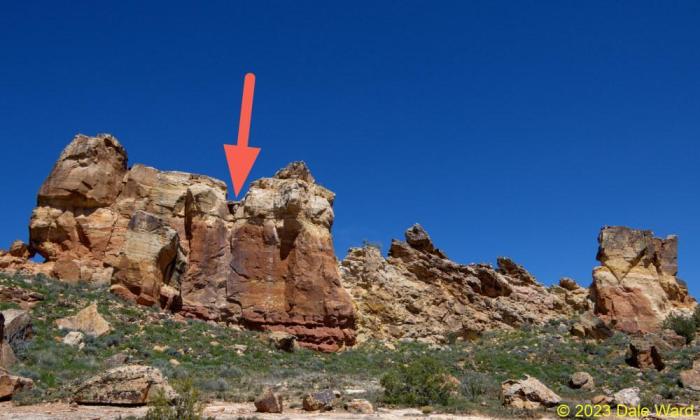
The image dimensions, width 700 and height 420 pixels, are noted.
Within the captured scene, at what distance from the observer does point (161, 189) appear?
1334 inches

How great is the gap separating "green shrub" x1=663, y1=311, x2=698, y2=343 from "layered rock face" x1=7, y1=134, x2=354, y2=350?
17845 millimetres

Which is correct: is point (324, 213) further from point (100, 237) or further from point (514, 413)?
point (514, 413)

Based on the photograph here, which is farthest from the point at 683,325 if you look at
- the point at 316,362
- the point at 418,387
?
the point at 418,387

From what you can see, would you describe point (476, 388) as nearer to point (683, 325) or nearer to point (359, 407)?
point (359, 407)

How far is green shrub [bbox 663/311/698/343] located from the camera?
103 feet

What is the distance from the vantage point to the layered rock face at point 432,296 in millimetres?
36406

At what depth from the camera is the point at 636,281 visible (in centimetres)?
3472

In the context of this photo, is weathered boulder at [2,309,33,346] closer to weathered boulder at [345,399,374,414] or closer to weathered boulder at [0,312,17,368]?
weathered boulder at [0,312,17,368]

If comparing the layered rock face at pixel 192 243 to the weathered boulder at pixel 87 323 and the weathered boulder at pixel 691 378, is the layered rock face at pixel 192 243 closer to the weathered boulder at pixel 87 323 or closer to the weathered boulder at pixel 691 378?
the weathered boulder at pixel 87 323

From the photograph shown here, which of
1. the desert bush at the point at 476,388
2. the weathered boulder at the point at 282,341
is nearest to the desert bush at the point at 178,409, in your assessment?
the desert bush at the point at 476,388

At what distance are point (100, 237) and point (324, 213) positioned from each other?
12.7 metres

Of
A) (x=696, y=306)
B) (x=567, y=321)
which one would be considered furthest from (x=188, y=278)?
(x=696, y=306)

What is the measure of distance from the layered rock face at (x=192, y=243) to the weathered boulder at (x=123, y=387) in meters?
15.3

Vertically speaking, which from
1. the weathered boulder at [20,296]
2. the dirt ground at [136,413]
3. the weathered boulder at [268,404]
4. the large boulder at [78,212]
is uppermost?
the large boulder at [78,212]
